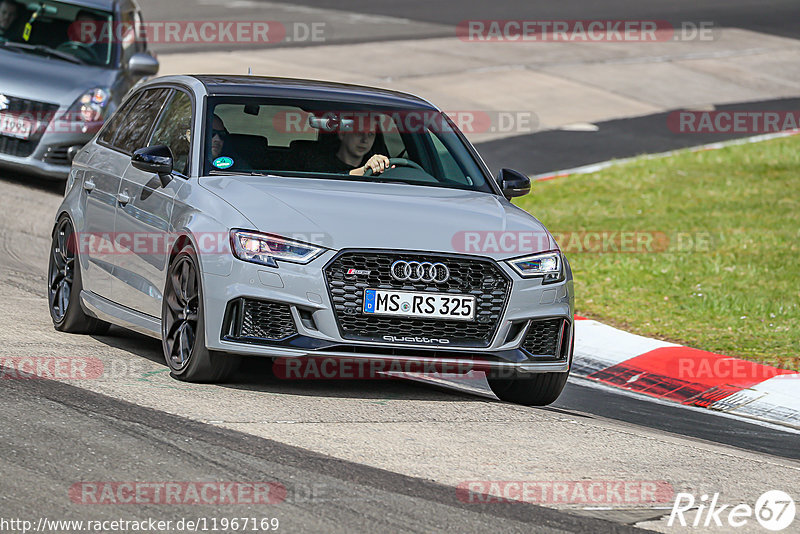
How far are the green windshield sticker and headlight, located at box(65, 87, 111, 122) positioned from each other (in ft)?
22.0

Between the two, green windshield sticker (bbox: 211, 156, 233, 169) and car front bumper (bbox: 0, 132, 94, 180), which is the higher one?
green windshield sticker (bbox: 211, 156, 233, 169)

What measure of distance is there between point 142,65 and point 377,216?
8.19m

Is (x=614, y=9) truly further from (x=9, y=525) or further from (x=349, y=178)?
(x=9, y=525)

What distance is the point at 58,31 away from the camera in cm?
1552

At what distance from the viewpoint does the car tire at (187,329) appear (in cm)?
727

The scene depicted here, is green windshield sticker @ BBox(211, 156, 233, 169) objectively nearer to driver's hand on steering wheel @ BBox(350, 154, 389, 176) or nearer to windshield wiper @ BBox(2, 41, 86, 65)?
driver's hand on steering wheel @ BBox(350, 154, 389, 176)

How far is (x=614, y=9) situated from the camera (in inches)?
1378
